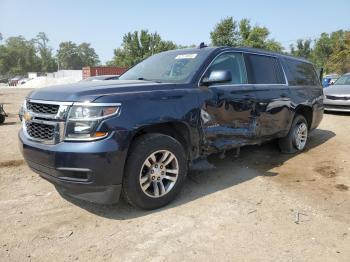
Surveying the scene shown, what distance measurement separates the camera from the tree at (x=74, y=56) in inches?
5273

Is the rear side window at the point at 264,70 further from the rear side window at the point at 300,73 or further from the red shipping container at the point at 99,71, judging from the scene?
the red shipping container at the point at 99,71

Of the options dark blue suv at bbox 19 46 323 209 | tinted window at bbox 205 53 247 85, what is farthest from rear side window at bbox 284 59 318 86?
tinted window at bbox 205 53 247 85

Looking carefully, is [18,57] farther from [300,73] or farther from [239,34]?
[300,73]

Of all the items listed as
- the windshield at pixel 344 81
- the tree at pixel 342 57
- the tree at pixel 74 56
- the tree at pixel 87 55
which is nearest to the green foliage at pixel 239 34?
the tree at pixel 342 57

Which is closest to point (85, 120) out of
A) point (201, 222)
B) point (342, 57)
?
point (201, 222)

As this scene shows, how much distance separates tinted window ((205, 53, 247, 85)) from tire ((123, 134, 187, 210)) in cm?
132

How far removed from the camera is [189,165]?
453 centimetres

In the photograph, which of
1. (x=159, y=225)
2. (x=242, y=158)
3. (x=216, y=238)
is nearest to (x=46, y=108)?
(x=159, y=225)

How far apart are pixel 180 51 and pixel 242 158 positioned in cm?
224

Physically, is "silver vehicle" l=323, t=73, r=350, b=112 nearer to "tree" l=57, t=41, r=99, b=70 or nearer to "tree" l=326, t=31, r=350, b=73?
"tree" l=326, t=31, r=350, b=73

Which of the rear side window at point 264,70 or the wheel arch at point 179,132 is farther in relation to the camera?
the rear side window at point 264,70

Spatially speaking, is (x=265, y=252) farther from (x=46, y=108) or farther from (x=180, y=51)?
(x=180, y=51)

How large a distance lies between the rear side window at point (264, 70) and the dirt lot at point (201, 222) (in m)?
1.40

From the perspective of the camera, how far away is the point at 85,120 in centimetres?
346
